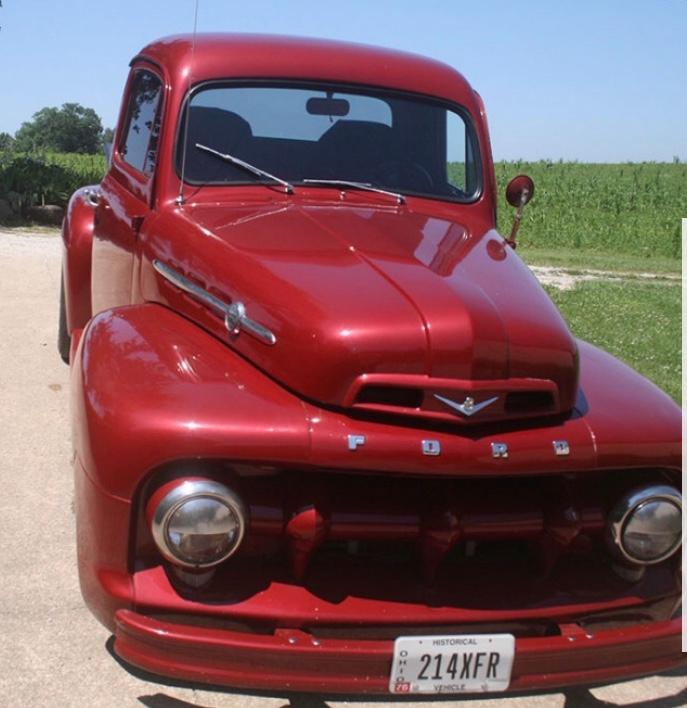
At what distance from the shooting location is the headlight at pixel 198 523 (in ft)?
8.04

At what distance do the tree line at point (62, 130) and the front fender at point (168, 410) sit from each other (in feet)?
171

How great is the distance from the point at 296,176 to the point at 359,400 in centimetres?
159

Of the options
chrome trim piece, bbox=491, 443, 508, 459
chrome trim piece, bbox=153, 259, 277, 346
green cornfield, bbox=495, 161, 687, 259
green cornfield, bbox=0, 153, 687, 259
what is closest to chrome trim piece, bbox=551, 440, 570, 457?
chrome trim piece, bbox=491, 443, 508, 459

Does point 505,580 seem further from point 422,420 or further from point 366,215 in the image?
point 366,215

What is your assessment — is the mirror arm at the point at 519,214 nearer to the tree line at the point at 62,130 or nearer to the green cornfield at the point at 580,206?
the green cornfield at the point at 580,206

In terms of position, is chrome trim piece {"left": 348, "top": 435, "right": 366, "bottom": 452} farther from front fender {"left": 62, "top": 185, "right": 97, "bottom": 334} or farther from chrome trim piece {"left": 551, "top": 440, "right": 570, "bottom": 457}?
front fender {"left": 62, "top": 185, "right": 97, "bottom": 334}

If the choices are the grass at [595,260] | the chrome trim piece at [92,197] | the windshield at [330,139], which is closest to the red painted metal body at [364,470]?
the windshield at [330,139]

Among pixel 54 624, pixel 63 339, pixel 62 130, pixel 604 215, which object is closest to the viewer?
pixel 54 624

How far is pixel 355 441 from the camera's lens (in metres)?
2.53

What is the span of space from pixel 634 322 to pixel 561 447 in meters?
7.13

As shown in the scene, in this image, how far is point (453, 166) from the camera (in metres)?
4.38

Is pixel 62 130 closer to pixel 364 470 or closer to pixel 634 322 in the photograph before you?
pixel 634 322

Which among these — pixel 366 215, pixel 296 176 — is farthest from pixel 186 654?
pixel 296 176

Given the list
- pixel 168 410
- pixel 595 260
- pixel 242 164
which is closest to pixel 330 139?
pixel 242 164
